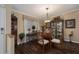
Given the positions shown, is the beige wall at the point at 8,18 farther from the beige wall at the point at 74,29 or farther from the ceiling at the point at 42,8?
the beige wall at the point at 74,29

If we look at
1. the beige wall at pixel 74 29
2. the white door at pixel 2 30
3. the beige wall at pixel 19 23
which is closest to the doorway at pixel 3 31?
the white door at pixel 2 30

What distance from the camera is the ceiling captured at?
7.75ft

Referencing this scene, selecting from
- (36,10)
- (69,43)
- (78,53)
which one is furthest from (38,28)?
(78,53)

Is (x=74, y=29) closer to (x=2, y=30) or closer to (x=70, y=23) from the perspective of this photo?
(x=70, y=23)

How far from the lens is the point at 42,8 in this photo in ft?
7.89

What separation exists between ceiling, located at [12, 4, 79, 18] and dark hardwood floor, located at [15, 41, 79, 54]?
0.72 metres

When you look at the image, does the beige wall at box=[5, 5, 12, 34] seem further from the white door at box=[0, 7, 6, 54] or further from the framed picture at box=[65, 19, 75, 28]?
the framed picture at box=[65, 19, 75, 28]

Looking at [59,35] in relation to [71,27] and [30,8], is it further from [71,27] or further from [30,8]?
[30,8]

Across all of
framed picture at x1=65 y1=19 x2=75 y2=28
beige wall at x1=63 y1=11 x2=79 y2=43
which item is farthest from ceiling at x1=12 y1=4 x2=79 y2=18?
framed picture at x1=65 y1=19 x2=75 y2=28

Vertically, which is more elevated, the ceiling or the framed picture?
the ceiling

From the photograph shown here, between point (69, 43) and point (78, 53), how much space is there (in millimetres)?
319

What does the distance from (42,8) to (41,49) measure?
99 centimetres

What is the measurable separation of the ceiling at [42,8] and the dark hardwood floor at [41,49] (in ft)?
2.35

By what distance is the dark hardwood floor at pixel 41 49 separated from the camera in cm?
239
